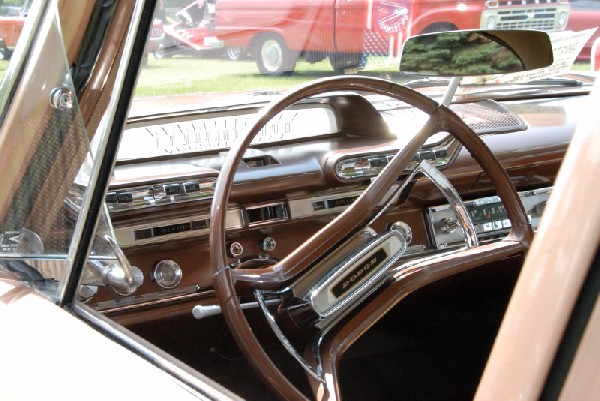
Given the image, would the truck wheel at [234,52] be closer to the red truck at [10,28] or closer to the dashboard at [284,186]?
the dashboard at [284,186]

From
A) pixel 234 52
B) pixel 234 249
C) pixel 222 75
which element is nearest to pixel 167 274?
pixel 234 249

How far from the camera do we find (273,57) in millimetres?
2852

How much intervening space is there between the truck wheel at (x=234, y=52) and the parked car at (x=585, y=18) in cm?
140

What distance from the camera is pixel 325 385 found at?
5.27 feet

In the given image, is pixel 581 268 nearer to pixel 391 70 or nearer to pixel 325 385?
pixel 325 385

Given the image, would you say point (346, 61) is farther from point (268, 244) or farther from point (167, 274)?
point (167, 274)

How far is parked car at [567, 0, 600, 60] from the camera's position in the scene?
339 centimetres

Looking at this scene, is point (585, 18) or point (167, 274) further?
point (585, 18)

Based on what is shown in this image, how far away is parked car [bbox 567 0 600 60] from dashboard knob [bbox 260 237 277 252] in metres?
1.72

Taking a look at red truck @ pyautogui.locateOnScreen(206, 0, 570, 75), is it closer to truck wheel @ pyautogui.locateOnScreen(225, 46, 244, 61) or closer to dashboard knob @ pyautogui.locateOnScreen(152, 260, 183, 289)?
truck wheel @ pyautogui.locateOnScreen(225, 46, 244, 61)

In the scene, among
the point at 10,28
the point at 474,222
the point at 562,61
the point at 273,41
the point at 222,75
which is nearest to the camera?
the point at 10,28

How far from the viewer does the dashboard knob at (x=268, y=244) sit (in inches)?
92.4

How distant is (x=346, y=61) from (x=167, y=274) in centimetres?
107

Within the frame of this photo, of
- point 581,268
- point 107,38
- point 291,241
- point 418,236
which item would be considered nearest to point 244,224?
point 291,241
